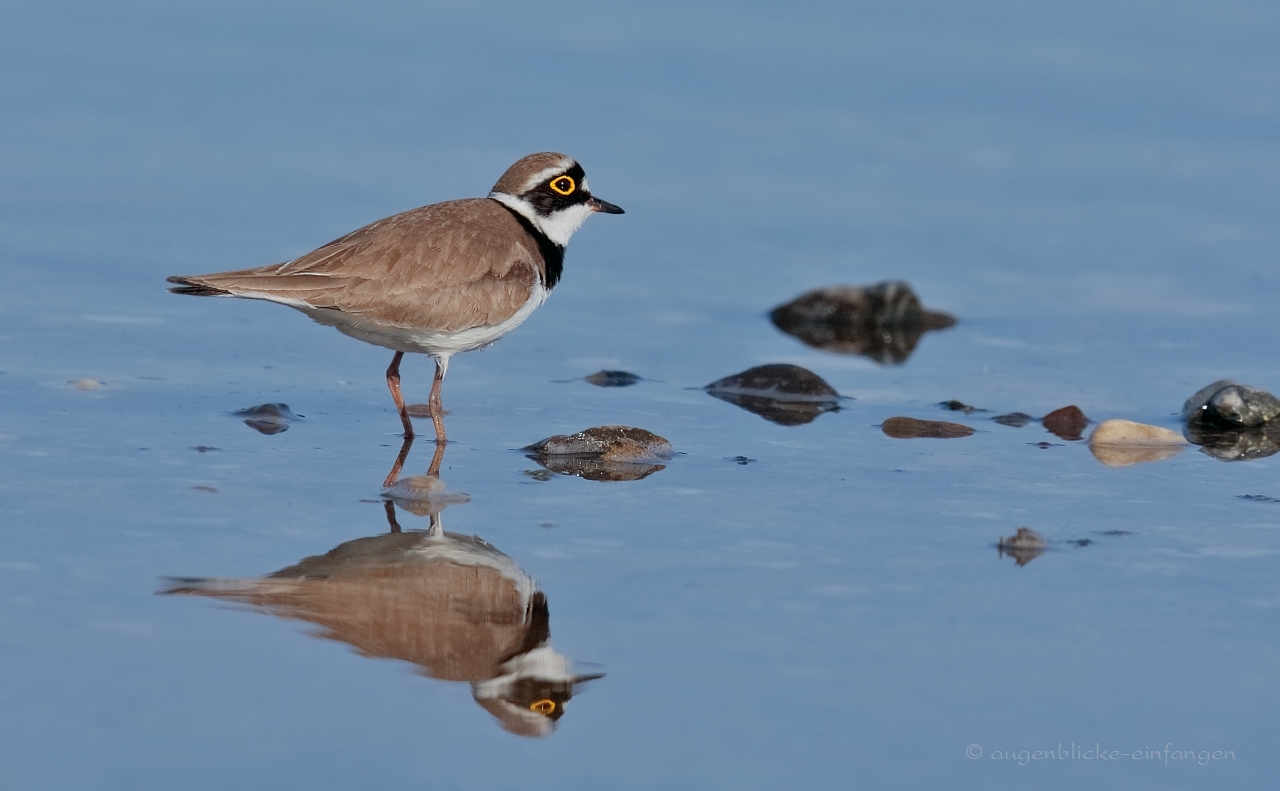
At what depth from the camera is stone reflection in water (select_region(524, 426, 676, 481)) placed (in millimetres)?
6621

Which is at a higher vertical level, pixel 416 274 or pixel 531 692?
pixel 416 274

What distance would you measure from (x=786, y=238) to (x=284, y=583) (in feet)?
20.1

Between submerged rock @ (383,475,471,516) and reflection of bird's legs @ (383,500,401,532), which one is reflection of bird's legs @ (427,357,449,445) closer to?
submerged rock @ (383,475,471,516)

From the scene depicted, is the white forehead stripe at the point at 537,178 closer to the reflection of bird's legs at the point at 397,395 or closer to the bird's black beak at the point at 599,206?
the bird's black beak at the point at 599,206

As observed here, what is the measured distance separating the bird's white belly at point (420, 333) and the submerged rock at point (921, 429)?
177cm

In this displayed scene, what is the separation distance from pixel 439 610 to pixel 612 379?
3317 millimetres

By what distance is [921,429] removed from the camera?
7.40 m

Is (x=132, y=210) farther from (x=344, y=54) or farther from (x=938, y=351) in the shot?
(x=938, y=351)

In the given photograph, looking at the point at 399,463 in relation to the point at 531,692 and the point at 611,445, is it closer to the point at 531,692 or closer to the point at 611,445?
the point at 611,445

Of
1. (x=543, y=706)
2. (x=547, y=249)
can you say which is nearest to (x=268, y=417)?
(x=547, y=249)

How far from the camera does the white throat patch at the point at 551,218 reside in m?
7.96

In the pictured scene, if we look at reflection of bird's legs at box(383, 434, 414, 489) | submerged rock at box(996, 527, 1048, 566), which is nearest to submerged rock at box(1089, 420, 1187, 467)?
submerged rock at box(996, 527, 1048, 566)

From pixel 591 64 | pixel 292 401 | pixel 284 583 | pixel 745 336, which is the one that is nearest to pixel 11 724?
pixel 284 583

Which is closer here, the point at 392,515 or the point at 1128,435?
the point at 392,515
